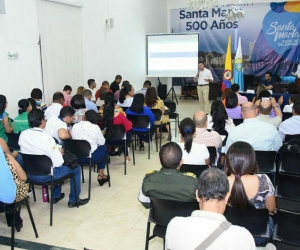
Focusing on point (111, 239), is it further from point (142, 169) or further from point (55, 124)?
point (142, 169)

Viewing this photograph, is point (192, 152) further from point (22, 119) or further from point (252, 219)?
point (22, 119)

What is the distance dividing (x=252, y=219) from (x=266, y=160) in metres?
1.42

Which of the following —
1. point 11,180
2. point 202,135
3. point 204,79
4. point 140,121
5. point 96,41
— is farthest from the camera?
point 204,79

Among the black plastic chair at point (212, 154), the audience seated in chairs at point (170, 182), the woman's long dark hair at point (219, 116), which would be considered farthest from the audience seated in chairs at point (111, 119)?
the audience seated in chairs at point (170, 182)

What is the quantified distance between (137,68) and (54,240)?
796 centimetres

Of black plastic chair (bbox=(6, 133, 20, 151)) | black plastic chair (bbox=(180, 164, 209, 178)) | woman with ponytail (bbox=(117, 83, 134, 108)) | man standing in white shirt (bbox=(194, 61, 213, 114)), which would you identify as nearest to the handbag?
black plastic chair (bbox=(6, 133, 20, 151))

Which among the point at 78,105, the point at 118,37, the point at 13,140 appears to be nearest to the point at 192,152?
the point at 78,105

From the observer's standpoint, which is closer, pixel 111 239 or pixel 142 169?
pixel 111 239

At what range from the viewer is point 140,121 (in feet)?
17.8

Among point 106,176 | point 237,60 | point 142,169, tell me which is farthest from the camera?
point 237,60

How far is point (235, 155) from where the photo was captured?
2.12m

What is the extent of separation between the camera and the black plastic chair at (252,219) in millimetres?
1990

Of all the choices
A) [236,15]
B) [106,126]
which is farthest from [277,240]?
[236,15]

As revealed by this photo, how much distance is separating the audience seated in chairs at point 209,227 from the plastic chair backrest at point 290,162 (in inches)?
75.9
